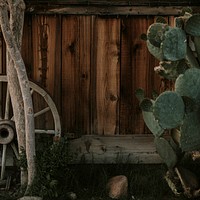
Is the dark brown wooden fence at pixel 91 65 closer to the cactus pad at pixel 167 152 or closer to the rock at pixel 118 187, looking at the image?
the rock at pixel 118 187

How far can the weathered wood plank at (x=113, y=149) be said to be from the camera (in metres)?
6.66

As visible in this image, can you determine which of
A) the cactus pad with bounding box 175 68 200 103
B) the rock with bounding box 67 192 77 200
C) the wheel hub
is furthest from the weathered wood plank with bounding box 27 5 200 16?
the rock with bounding box 67 192 77 200

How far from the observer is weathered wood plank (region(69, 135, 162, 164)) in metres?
6.66

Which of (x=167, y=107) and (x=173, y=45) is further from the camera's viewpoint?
(x=173, y=45)

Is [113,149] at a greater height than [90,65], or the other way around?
[90,65]

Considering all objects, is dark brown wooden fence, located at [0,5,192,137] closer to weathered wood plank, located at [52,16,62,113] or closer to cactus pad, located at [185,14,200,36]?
weathered wood plank, located at [52,16,62,113]

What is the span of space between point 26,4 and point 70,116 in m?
1.36

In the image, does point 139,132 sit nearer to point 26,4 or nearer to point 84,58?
point 84,58

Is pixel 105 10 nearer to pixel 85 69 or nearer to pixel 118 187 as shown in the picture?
pixel 85 69

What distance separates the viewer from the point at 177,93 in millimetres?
4836

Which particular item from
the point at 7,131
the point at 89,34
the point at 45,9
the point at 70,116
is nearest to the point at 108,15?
the point at 89,34

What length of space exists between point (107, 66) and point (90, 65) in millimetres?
194

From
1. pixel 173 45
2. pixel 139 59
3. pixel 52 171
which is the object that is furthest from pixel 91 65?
pixel 173 45

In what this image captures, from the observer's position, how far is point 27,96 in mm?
5652
